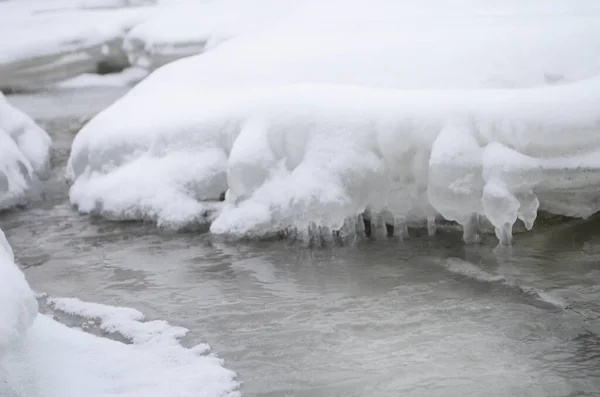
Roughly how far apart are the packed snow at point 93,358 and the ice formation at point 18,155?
3399 millimetres

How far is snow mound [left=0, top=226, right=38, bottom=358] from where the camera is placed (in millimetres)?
2578

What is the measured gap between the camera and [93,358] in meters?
3.50

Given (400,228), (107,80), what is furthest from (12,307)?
(107,80)

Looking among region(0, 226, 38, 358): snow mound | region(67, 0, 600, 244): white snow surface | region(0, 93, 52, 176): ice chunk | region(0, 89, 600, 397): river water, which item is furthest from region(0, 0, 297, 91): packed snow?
region(0, 226, 38, 358): snow mound

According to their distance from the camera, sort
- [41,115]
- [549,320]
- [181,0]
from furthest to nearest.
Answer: [181,0] < [41,115] < [549,320]

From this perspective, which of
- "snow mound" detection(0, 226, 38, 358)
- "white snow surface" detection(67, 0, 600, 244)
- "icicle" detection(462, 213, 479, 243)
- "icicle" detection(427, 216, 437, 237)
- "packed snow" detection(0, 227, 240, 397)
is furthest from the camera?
"icicle" detection(427, 216, 437, 237)

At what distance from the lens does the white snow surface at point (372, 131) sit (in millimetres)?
5109

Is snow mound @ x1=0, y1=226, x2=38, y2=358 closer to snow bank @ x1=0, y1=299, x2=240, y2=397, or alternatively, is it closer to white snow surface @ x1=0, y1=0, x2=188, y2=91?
snow bank @ x1=0, y1=299, x2=240, y2=397

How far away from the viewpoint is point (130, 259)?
19.0 ft

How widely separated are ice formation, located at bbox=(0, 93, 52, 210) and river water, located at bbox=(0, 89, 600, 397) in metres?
0.95

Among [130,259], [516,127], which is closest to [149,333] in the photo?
[130,259]

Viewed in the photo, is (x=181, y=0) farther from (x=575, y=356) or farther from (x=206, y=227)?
(x=575, y=356)

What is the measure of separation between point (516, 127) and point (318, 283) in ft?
5.40

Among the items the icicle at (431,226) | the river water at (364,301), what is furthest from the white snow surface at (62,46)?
the icicle at (431,226)
